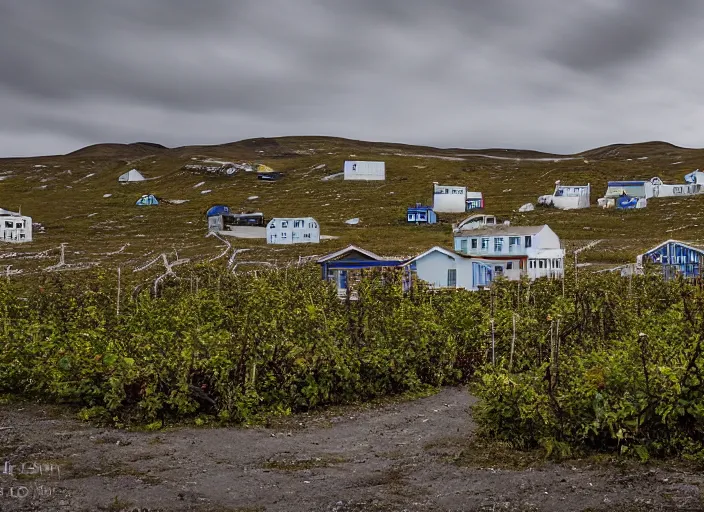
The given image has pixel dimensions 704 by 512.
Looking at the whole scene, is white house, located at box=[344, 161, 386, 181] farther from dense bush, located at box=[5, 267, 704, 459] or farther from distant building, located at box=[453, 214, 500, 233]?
dense bush, located at box=[5, 267, 704, 459]

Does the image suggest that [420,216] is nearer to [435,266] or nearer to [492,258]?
[492,258]

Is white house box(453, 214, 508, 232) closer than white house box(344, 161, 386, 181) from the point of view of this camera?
Yes

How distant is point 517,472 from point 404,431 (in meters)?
2.94

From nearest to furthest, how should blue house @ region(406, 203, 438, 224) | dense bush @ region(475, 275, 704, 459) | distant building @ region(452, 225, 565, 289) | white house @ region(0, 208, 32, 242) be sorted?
dense bush @ region(475, 275, 704, 459)
distant building @ region(452, 225, 565, 289)
white house @ region(0, 208, 32, 242)
blue house @ region(406, 203, 438, 224)

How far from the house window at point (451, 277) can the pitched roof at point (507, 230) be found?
1083cm

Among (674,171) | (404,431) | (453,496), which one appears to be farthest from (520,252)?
(674,171)

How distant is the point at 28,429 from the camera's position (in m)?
11.3

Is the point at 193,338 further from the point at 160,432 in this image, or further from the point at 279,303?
the point at 279,303

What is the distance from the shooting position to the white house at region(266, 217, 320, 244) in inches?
2889

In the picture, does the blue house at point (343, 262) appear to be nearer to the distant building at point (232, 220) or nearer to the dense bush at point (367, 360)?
the dense bush at point (367, 360)

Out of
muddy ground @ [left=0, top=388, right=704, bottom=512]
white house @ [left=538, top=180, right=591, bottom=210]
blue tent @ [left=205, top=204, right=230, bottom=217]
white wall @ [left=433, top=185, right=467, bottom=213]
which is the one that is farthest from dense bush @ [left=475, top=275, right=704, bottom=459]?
white wall @ [left=433, top=185, right=467, bottom=213]

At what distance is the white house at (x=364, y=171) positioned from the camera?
410 ft

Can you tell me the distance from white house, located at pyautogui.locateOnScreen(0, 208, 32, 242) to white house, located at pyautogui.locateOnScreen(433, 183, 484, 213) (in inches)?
2032

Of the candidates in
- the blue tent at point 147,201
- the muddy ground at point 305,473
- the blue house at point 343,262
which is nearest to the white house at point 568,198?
the blue tent at point 147,201
